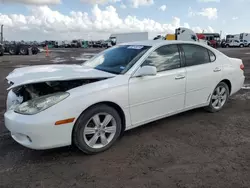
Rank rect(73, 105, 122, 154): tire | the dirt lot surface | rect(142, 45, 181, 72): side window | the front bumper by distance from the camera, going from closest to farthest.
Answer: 1. the dirt lot surface
2. the front bumper
3. rect(73, 105, 122, 154): tire
4. rect(142, 45, 181, 72): side window

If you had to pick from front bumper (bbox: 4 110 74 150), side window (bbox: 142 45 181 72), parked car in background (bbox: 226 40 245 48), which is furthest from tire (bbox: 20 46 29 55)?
parked car in background (bbox: 226 40 245 48)

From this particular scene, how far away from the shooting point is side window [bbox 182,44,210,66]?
14.2 feet

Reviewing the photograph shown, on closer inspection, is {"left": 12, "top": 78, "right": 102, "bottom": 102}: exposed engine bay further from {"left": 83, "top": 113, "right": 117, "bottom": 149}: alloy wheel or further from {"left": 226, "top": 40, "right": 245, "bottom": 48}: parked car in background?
{"left": 226, "top": 40, "right": 245, "bottom": 48}: parked car in background

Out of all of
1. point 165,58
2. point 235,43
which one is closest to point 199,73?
point 165,58

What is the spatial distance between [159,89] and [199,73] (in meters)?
1.08

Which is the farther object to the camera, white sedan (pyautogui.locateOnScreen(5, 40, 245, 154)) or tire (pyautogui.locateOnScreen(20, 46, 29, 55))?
tire (pyautogui.locateOnScreen(20, 46, 29, 55))

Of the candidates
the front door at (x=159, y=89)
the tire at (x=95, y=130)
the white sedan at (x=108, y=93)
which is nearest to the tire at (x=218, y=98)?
the white sedan at (x=108, y=93)

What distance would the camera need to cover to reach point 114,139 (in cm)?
344

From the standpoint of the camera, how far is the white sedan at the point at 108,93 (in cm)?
292

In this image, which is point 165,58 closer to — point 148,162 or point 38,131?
point 148,162

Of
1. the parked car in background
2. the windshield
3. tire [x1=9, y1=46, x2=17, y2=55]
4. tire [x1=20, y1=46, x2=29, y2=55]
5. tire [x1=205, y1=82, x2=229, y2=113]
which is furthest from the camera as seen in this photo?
the parked car in background

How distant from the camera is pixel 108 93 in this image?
3.23 metres

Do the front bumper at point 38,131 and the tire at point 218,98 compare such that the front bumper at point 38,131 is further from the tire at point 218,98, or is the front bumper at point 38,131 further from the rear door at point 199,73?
the tire at point 218,98

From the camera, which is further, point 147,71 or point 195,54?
point 195,54
